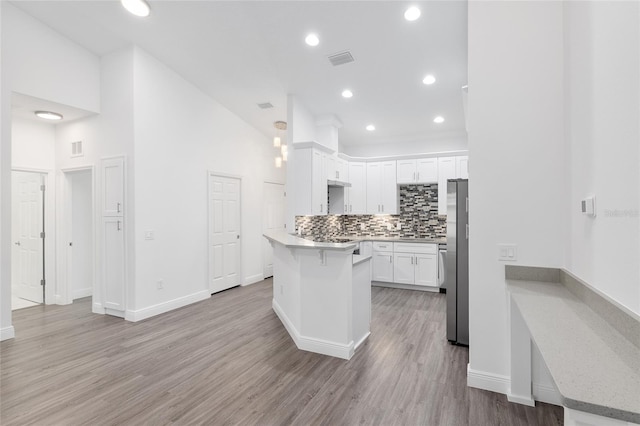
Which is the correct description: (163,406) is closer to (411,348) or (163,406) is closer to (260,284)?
(411,348)

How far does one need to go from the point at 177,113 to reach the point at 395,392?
15.8 ft

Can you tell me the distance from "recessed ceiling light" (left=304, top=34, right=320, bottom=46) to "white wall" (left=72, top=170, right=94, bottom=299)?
4.28m

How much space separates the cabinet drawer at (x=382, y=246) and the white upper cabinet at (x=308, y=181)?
144cm

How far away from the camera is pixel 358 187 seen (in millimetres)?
6609

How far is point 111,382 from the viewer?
2.72 meters

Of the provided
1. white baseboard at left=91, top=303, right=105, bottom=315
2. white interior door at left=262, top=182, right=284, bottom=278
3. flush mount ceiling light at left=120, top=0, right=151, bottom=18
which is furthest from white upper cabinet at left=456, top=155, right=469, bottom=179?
white baseboard at left=91, top=303, right=105, bottom=315

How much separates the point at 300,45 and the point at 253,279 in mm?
4543

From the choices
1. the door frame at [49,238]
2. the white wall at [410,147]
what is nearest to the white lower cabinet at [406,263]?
the white wall at [410,147]

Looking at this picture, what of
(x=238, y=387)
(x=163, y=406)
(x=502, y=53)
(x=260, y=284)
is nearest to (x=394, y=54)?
(x=502, y=53)

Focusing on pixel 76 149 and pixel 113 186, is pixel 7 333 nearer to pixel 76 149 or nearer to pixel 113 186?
pixel 113 186

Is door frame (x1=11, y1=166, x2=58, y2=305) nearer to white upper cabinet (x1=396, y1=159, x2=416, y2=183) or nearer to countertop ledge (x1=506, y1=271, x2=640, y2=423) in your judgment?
white upper cabinet (x1=396, y1=159, x2=416, y2=183)

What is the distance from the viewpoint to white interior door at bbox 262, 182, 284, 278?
702cm

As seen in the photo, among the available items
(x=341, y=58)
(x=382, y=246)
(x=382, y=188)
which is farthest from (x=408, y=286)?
(x=341, y=58)

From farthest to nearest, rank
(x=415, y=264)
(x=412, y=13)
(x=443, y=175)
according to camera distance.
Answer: (x=443, y=175)
(x=415, y=264)
(x=412, y=13)
